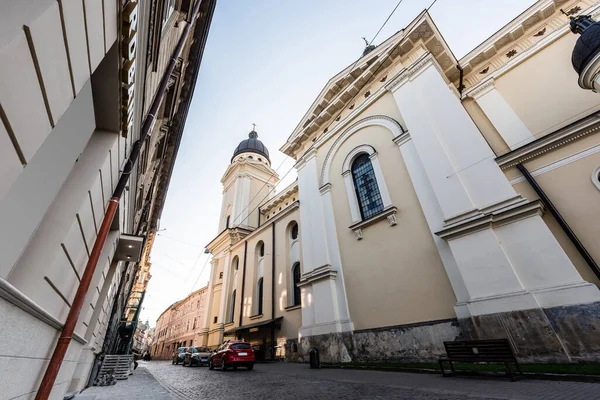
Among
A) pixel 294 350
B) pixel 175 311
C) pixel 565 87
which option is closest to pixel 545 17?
pixel 565 87

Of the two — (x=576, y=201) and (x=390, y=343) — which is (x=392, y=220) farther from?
(x=576, y=201)

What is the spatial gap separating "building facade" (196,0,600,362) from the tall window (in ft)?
0.24

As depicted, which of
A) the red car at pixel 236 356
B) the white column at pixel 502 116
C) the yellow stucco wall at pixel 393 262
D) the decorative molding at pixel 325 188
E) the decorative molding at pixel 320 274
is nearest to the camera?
the yellow stucco wall at pixel 393 262

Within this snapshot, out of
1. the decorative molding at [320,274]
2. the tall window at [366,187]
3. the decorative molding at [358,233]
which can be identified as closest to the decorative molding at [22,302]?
the decorative molding at [320,274]

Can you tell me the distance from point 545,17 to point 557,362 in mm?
14034

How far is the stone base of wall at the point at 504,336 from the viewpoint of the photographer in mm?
6016

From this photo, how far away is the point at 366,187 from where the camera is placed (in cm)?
1370

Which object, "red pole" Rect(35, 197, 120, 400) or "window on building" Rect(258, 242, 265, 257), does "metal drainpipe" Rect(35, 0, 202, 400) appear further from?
"window on building" Rect(258, 242, 265, 257)

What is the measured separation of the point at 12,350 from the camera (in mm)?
1915

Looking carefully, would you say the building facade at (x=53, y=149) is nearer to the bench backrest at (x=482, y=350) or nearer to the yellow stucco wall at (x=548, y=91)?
the bench backrest at (x=482, y=350)

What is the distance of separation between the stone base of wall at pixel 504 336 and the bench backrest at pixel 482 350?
1.79 metres

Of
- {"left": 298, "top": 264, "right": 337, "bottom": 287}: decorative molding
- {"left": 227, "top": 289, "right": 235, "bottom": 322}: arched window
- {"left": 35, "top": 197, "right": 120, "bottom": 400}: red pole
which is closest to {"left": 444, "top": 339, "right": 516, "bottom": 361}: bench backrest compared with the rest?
{"left": 298, "top": 264, "right": 337, "bottom": 287}: decorative molding

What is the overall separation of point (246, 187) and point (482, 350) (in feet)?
87.3

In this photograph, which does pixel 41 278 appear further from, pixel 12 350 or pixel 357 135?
pixel 357 135
